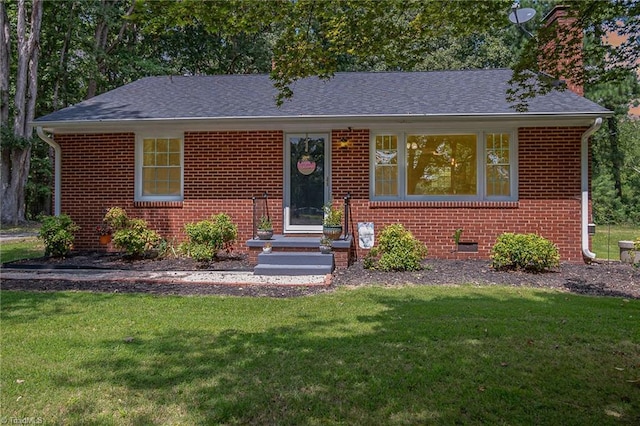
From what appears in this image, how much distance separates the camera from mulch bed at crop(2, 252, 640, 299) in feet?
21.5

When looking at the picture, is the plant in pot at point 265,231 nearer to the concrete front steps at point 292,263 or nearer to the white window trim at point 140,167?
the concrete front steps at point 292,263

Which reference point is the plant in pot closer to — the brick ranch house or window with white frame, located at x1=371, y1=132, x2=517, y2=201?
the brick ranch house

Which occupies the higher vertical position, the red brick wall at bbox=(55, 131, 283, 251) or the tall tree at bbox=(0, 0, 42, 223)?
the tall tree at bbox=(0, 0, 42, 223)

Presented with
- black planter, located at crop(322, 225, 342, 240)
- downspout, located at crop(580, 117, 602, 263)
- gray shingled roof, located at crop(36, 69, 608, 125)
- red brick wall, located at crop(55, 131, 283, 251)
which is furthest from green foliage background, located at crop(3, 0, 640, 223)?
downspout, located at crop(580, 117, 602, 263)

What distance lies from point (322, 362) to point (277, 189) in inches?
252

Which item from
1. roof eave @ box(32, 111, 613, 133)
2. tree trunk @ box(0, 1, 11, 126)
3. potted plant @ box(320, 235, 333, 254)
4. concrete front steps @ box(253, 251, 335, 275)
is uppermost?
tree trunk @ box(0, 1, 11, 126)

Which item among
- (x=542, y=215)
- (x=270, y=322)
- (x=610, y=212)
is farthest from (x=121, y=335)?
(x=610, y=212)

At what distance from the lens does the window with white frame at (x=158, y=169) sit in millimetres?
10039

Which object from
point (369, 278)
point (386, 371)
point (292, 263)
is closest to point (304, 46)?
point (386, 371)

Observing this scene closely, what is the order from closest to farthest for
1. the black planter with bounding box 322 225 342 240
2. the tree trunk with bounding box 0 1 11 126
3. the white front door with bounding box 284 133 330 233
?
the black planter with bounding box 322 225 342 240 < the white front door with bounding box 284 133 330 233 < the tree trunk with bounding box 0 1 11 126

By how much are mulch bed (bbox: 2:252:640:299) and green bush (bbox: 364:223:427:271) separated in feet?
0.70

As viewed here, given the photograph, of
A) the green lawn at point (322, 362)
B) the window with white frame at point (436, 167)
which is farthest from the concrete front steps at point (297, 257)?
the green lawn at point (322, 362)

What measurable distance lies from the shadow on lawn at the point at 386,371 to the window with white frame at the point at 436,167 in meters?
4.80

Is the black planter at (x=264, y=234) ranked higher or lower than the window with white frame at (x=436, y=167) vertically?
lower
